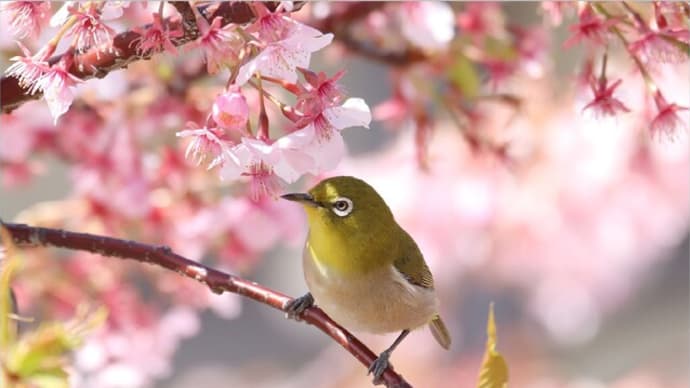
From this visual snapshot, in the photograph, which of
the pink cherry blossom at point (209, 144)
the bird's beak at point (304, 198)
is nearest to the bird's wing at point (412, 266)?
the bird's beak at point (304, 198)

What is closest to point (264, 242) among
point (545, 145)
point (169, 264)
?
point (169, 264)

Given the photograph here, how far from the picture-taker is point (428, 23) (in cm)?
107

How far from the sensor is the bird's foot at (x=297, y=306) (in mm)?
798

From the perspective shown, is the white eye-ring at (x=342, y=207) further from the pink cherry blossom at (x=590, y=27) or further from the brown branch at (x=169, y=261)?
the pink cherry blossom at (x=590, y=27)

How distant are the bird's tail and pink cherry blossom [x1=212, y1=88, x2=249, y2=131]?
446 millimetres

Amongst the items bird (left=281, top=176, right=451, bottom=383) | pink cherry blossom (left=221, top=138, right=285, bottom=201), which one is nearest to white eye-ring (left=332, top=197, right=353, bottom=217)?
bird (left=281, top=176, right=451, bottom=383)

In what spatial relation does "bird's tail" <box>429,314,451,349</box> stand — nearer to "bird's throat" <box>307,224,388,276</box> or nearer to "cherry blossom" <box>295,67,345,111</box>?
"bird's throat" <box>307,224,388,276</box>

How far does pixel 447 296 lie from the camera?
2805mm

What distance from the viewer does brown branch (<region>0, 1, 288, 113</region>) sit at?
64cm

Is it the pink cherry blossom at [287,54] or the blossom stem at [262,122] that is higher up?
the pink cherry blossom at [287,54]

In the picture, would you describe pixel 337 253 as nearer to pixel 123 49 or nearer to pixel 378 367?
pixel 378 367

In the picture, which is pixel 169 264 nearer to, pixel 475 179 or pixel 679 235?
pixel 475 179

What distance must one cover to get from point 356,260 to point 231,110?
0.30 m

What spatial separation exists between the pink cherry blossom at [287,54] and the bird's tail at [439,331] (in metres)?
0.46
